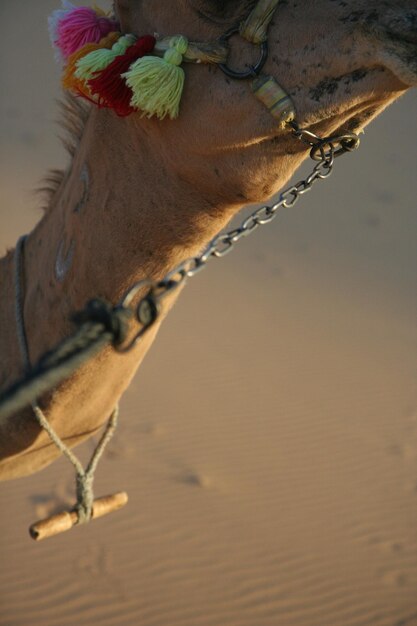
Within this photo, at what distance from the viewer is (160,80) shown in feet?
5.38

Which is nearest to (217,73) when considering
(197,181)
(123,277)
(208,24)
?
(208,24)

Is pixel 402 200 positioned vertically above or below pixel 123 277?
above

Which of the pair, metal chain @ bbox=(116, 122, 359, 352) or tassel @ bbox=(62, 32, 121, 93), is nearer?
metal chain @ bbox=(116, 122, 359, 352)

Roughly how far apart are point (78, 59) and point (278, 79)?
57 centimetres

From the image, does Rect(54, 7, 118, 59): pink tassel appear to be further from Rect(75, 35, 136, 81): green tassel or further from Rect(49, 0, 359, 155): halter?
Rect(75, 35, 136, 81): green tassel

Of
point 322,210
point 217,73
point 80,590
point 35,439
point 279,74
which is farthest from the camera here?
point 322,210

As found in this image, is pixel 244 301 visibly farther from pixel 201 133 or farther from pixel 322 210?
pixel 201 133

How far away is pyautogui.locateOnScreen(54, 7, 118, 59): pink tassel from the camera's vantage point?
186 cm

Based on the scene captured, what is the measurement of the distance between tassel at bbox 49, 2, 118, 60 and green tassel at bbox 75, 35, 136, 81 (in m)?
0.10

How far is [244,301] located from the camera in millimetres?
8305

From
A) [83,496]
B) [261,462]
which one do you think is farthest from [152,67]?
[261,462]

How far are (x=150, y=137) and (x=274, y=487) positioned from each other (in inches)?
184

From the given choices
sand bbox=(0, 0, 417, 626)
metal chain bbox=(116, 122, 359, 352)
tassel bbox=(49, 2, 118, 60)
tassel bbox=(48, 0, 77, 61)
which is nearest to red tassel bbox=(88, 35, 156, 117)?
tassel bbox=(49, 2, 118, 60)

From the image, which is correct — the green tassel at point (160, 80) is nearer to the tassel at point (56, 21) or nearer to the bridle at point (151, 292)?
the bridle at point (151, 292)
